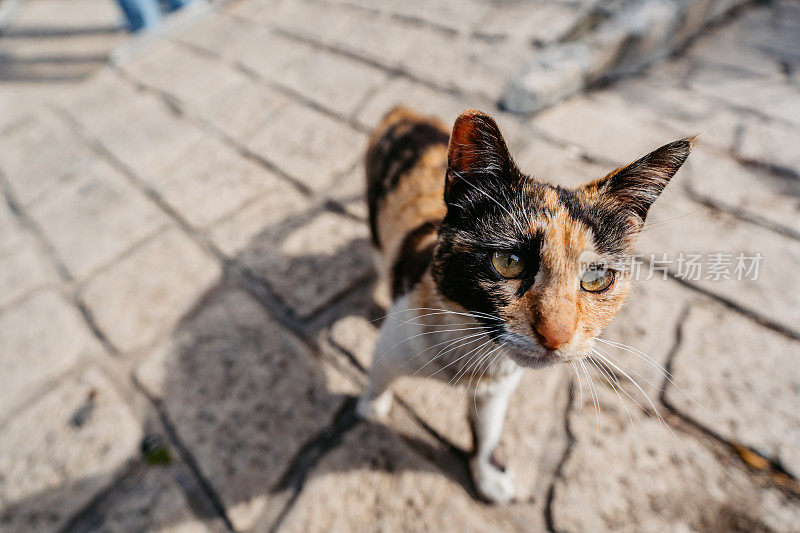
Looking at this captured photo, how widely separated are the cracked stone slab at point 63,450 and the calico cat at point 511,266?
147cm

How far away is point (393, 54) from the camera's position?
371 cm

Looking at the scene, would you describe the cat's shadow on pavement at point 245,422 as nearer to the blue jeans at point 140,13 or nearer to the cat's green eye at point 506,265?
the cat's green eye at point 506,265

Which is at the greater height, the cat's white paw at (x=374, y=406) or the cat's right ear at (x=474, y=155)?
the cat's right ear at (x=474, y=155)

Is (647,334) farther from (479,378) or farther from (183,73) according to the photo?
(183,73)

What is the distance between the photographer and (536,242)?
3.66 feet

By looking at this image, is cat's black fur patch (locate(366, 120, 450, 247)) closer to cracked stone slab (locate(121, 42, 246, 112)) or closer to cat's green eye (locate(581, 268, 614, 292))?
cat's green eye (locate(581, 268, 614, 292))

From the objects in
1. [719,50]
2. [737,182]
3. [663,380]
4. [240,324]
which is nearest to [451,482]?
[663,380]

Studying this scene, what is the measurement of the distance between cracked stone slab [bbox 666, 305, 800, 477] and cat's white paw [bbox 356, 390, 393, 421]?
1.31m

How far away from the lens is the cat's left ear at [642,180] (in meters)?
1.08

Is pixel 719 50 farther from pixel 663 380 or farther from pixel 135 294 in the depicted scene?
pixel 135 294

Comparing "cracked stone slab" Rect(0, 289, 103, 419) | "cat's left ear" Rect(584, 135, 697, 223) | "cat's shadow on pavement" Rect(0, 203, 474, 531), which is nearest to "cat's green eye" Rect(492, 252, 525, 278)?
"cat's left ear" Rect(584, 135, 697, 223)

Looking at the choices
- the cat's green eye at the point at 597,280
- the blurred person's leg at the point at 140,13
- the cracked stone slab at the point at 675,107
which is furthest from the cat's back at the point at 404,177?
the blurred person's leg at the point at 140,13

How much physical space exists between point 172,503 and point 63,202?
2497 mm

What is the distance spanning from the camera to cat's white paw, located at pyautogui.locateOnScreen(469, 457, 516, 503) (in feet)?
5.47
